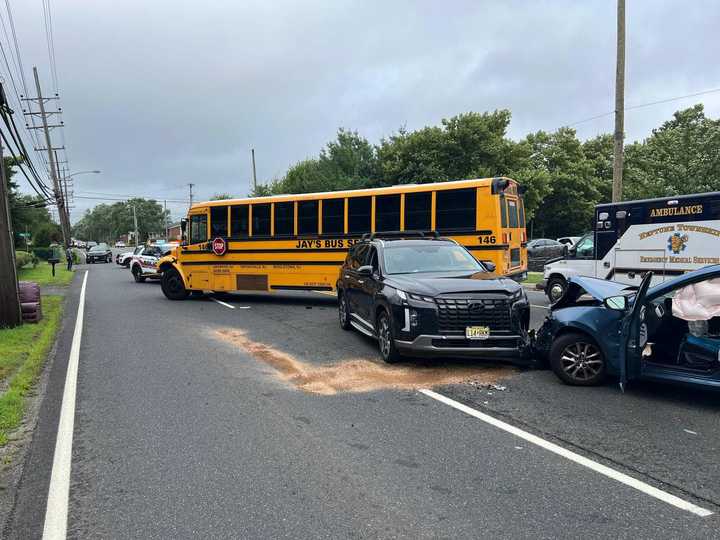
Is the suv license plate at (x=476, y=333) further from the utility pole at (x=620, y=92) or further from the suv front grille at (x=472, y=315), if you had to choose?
the utility pole at (x=620, y=92)

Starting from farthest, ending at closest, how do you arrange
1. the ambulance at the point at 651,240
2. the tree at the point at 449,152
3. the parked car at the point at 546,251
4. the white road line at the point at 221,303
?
the tree at the point at 449,152 < the parked car at the point at 546,251 < the white road line at the point at 221,303 < the ambulance at the point at 651,240

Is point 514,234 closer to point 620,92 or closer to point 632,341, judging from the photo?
point 620,92

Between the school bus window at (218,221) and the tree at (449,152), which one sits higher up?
the tree at (449,152)

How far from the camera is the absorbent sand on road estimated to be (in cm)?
664

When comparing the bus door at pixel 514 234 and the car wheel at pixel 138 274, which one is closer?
the bus door at pixel 514 234

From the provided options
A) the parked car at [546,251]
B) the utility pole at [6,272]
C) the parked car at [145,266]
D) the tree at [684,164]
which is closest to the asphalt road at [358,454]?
the utility pole at [6,272]

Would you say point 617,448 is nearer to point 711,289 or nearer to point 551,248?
point 711,289

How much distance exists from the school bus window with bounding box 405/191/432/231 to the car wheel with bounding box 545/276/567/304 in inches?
149

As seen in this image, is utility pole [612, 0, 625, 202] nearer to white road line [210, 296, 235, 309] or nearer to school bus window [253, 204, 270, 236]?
school bus window [253, 204, 270, 236]

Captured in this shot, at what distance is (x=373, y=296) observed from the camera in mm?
8320

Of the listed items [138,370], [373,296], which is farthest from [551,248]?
[138,370]

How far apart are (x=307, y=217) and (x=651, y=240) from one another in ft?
26.6

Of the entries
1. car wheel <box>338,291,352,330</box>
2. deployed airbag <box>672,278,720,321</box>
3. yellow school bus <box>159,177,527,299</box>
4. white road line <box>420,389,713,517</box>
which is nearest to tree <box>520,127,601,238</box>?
yellow school bus <box>159,177,527,299</box>

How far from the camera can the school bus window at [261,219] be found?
50.5ft
